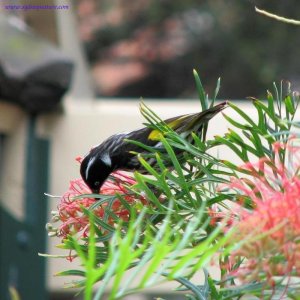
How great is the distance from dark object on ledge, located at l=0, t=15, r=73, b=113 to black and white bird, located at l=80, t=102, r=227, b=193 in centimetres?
207

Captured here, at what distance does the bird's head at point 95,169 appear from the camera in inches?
40.5

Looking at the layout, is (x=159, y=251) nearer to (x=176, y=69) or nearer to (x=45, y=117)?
(x=45, y=117)

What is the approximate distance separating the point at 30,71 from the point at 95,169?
7.36 feet

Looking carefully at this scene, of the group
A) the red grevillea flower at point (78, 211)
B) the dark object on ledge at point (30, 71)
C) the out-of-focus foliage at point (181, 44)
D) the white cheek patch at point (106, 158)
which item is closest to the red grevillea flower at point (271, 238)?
the red grevillea flower at point (78, 211)

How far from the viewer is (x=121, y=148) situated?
1204 mm

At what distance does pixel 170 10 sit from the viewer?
8.43 meters

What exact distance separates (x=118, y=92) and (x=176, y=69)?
0.61 m

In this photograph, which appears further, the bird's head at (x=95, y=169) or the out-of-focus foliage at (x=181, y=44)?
the out-of-focus foliage at (x=181, y=44)

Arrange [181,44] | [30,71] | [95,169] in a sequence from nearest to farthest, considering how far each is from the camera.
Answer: [95,169], [30,71], [181,44]

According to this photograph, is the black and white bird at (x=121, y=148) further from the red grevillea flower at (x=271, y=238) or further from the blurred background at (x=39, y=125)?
the blurred background at (x=39, y=125)

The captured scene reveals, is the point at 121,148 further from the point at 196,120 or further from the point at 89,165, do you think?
the point at 196,120

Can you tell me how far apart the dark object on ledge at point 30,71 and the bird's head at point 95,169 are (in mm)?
2105

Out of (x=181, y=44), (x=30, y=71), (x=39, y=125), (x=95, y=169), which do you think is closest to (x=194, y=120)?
(x=95, y=169)

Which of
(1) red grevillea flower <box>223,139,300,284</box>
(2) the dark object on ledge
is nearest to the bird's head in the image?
(1) red grevillea flower <box>223,139,300,284</box>
